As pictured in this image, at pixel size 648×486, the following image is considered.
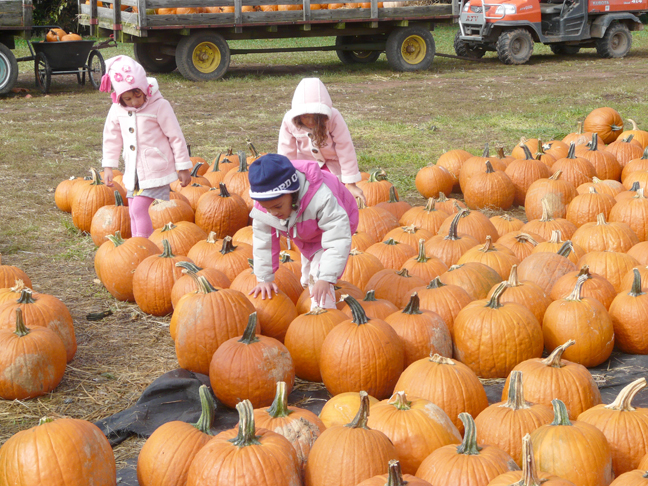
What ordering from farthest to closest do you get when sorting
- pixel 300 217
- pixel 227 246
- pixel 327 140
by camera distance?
pixel 327 140
pixel 227 246
pixel 300 217

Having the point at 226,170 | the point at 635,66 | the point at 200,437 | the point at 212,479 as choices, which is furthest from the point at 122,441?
the point at 635,66

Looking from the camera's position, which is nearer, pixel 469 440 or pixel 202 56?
pixel 469 440

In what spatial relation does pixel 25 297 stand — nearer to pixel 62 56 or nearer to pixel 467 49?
pixel 62 56

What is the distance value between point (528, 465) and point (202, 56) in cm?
1551

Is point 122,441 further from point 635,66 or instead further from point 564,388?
point 635,66

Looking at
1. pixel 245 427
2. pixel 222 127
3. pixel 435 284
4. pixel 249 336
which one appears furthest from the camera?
pixel 222 127

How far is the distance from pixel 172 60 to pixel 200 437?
16.3 metres

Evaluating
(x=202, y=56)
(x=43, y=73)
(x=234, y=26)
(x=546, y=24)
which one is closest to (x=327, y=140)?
(x=234, y=26)

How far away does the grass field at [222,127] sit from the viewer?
13.2ft

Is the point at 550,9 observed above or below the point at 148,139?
above

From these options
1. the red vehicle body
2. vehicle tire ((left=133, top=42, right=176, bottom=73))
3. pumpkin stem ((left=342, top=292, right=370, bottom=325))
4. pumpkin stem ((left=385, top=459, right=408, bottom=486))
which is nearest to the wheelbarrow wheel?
vehicle tire ((left=133, top=42, right=176, bottom=73))

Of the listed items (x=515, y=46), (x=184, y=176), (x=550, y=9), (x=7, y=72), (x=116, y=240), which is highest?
(x=550, y=9)

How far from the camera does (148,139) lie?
548 centimetres

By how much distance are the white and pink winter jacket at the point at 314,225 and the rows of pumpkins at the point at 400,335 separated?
23cm
